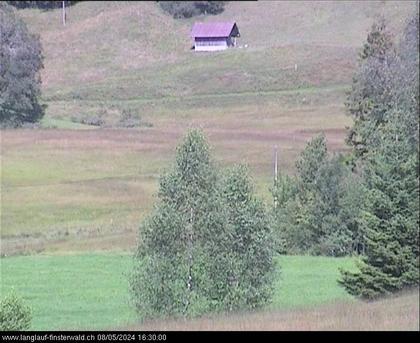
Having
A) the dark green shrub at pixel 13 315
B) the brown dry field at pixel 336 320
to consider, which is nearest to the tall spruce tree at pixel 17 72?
the dark green shrub at pixel 13 315

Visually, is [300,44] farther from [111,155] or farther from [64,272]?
[64,272]

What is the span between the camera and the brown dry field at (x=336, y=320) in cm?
1492

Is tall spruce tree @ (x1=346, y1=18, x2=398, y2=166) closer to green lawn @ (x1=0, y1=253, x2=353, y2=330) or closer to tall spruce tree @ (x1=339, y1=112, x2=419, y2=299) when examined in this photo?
green lawn @ (x1=0, y1=253, x2=353, y2=330)

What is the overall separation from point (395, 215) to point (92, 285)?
16055 mm

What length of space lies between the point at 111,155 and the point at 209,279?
40242 mm

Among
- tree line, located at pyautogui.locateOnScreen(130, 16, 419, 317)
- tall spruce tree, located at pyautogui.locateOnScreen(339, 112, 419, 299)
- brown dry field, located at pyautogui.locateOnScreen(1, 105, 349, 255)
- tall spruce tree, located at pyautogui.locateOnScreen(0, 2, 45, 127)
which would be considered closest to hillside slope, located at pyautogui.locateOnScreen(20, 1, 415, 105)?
brown dry field, located at pyautogui.locateOnScreen(1, 105, 349, 255)

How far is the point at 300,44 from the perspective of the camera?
298 ft

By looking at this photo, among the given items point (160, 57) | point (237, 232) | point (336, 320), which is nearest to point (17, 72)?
point (160, 57)

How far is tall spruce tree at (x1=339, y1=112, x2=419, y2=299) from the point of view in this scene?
20.6m

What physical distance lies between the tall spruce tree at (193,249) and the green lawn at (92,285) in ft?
7.43

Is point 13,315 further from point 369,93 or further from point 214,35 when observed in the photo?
point 214,35

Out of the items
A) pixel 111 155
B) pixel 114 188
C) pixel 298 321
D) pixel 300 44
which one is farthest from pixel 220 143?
pixel 298 321

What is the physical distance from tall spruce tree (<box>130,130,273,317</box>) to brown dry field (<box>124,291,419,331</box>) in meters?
3.33

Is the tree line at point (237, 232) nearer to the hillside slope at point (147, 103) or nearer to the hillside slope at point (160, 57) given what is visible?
the hillside slope at point (147, 103)
